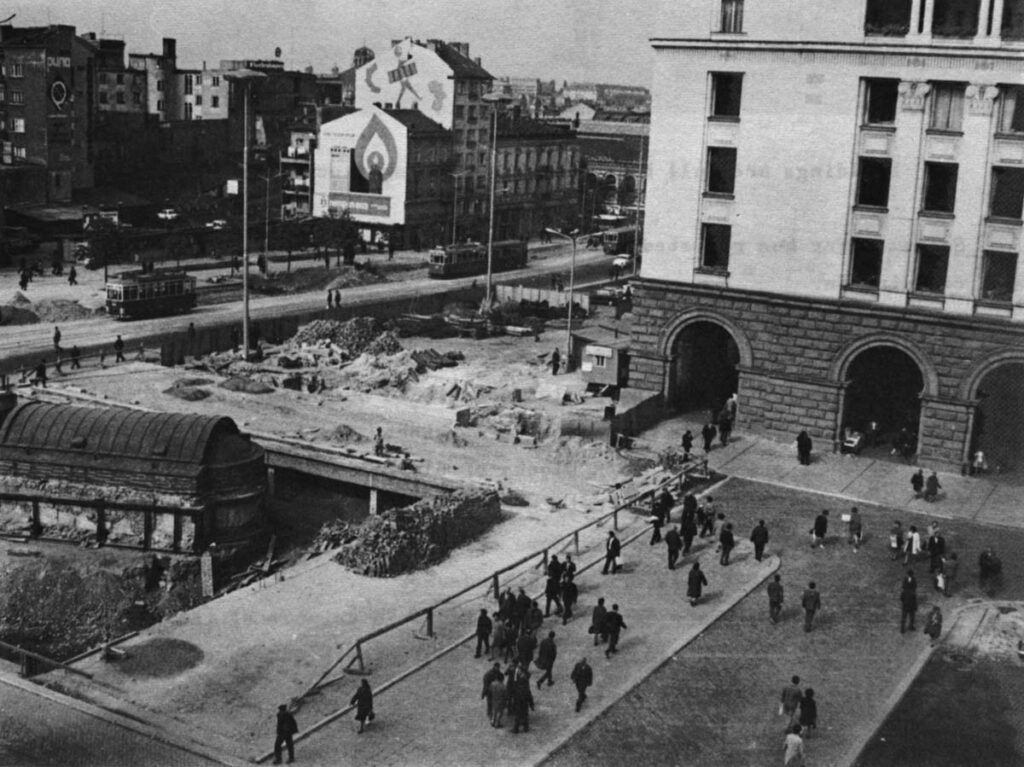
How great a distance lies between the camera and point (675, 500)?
44.6 meters

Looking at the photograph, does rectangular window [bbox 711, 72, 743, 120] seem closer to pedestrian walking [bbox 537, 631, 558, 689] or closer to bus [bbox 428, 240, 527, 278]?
pedestrian walking [bbox 537, 631, 558, 689]

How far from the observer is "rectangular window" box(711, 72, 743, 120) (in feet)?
175

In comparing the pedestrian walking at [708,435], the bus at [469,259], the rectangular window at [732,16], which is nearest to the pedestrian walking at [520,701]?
the pedestrian walking at [708,435]

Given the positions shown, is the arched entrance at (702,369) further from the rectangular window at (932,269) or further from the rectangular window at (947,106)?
the rectangular window at (947,106)

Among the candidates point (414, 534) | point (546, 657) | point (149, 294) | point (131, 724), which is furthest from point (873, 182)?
point (149, 294)

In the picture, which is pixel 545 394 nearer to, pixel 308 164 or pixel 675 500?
pixel 675 500

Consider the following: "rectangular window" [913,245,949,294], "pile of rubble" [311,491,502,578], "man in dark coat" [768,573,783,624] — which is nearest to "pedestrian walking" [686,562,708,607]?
"man in dark coat" [768,573,783,624]

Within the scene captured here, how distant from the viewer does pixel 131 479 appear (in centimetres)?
4206

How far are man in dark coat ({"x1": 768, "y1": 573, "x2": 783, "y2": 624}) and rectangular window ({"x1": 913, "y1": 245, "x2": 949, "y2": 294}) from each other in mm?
20199

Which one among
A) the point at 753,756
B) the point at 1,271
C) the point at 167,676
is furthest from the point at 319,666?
the point at 1,271

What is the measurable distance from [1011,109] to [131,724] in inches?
1527

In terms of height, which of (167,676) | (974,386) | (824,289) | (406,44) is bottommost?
(167,676)

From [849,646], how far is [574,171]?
11622 cm

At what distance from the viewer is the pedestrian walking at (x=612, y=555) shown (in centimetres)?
3684
